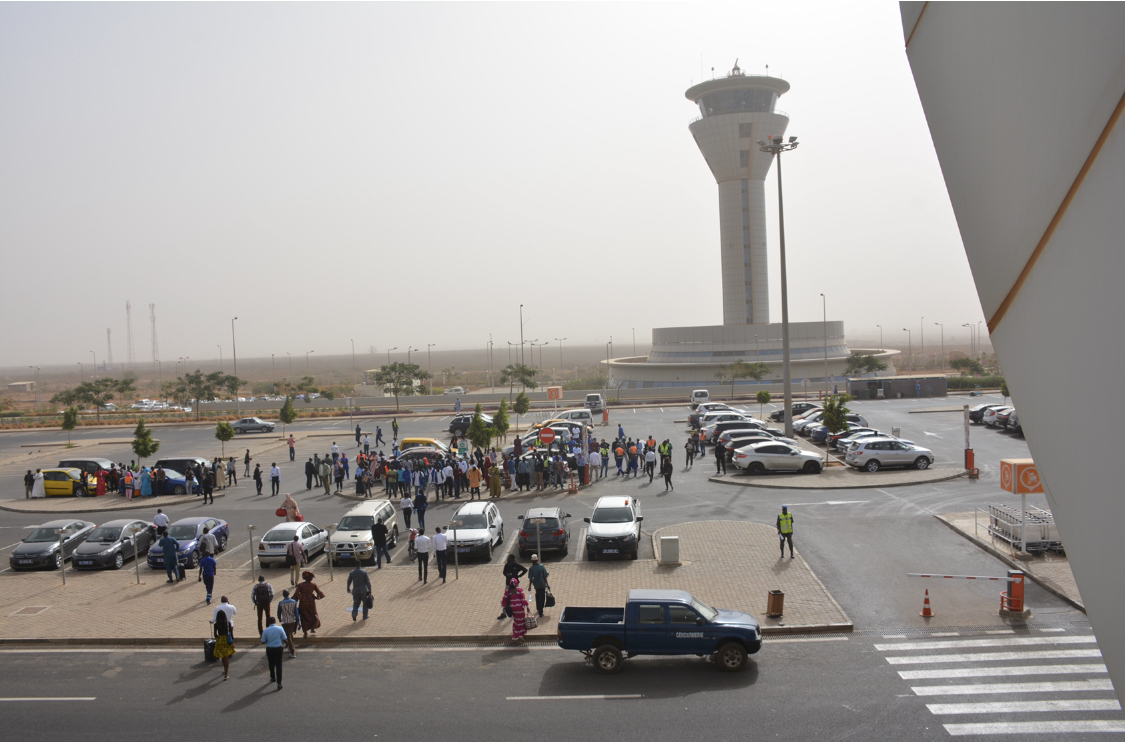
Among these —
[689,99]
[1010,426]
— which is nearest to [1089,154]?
[1010,426]

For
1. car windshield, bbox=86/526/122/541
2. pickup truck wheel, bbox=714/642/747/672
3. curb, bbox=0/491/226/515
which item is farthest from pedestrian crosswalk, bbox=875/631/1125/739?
curb, bbox=0/491/226/515

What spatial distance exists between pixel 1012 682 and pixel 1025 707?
3.08 feet

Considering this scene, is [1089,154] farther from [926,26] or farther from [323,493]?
[323,493]

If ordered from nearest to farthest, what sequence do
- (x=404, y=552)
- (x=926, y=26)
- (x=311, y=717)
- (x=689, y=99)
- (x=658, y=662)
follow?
(x=926, y=26) → (x=311, y=717) → (x=658, y=662) → (x=404, y=552) → (x=689, y=99)

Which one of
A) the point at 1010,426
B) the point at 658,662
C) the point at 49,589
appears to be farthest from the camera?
the point at 1010,426

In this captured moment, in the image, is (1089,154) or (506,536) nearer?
(1089,154)

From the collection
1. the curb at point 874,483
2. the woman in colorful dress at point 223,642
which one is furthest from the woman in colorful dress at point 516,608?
the curb at point 874,483

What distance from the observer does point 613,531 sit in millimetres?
19938

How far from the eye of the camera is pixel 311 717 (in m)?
11.6

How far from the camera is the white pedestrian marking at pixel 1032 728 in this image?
34.1 ft

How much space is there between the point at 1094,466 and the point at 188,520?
937 inches

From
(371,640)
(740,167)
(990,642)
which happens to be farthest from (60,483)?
(740,167)

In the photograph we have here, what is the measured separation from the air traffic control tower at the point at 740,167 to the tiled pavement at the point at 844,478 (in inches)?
2621

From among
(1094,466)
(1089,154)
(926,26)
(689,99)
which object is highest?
(689,99)
